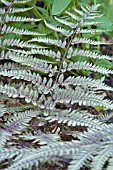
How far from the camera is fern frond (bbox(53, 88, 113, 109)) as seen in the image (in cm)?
165

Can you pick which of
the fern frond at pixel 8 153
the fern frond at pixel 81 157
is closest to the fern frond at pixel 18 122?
the fern frond at pixel 8 153

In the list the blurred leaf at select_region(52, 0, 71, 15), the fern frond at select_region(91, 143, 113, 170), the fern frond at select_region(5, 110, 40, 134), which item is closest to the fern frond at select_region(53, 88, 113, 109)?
the fern frond at select_region(5, 110, 40, 134)

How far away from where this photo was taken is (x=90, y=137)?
148 cm

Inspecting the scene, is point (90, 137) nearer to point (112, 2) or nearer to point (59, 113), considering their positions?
point (59, 113)

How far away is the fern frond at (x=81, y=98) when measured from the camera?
5.41 feet

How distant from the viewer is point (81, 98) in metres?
1.67

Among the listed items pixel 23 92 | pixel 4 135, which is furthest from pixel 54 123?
pixel 4 135

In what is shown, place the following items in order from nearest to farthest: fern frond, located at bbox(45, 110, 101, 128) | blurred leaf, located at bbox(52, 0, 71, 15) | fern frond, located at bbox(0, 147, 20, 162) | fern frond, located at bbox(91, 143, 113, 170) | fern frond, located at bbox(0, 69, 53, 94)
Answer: fern frond, located at bbox(91, 143, 113, 170) < fern frond, located at bbox(0, 147, 20, 162) < fern frond, located at bbox(45, 110, 101, 128) < fern frond, located at bbox(0, 69, 53, 94) < blurred leaf, located at bbox(52, 0, 71, 15)

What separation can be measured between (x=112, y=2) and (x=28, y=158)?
1.10 meters

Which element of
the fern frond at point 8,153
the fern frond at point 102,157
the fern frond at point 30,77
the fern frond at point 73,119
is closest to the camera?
the fern frond at point 102,157

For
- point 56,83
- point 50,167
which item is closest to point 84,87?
point 56,83

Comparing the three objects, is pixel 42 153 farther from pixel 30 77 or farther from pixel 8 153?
pixel 30 77

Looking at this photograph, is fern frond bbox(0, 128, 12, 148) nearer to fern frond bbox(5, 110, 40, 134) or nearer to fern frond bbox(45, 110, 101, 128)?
fern frond bbox(5, 110, 40, 134)

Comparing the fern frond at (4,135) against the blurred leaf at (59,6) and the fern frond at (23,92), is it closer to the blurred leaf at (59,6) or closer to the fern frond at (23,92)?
the fern frond at (23,92)
